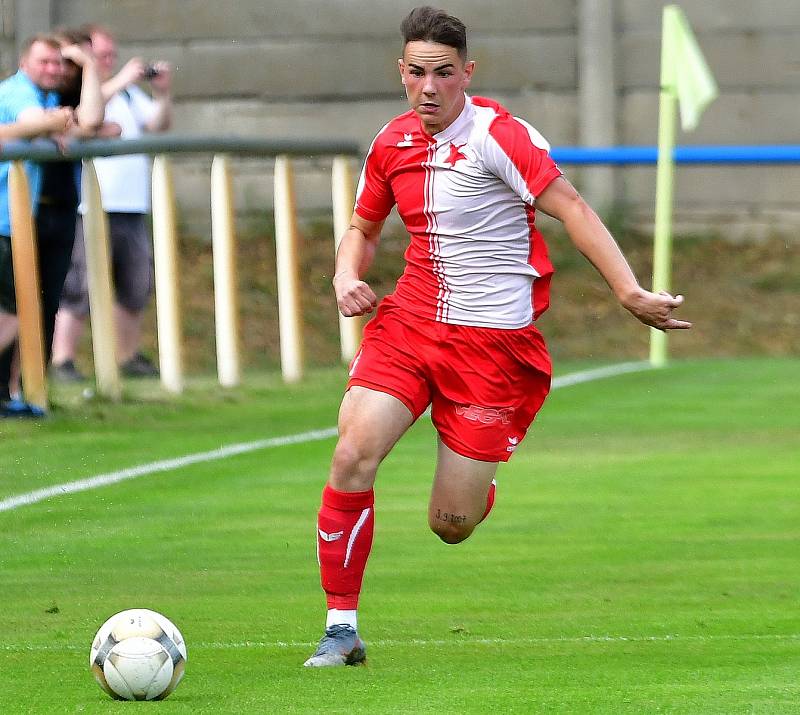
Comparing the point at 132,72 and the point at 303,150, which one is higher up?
the point at 132,72

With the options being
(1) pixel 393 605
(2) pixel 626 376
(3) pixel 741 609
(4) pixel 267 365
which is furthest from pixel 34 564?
(4) pixel 267 365

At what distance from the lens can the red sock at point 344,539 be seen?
229 inches

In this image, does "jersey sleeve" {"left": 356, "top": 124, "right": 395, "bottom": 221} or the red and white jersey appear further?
"jersey sleeve" {"left": 356, "top": 124, "right": 395, "bottom": 221}

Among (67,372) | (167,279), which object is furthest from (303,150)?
(67,372)

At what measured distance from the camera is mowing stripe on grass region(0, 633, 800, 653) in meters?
5.89

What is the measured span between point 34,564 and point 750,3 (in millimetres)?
11807

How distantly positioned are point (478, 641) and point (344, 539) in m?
0.50

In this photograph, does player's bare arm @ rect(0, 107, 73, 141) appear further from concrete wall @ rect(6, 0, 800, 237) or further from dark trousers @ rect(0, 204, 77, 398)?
concrete wall @ rect(6, 0, 800, 237)

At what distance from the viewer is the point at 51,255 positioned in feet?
36.6

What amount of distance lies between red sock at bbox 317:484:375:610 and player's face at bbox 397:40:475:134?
1.10 meters

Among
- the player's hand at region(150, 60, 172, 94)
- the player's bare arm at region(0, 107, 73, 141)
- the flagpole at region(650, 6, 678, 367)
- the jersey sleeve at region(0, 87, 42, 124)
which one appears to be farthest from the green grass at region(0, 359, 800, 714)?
the flagpole at region(650, 6, 678, 367)

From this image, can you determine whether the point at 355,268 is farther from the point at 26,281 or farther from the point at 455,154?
the point at 26,281

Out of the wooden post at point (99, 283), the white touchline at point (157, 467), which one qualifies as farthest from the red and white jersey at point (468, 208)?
the wooden post at point (99, 283)

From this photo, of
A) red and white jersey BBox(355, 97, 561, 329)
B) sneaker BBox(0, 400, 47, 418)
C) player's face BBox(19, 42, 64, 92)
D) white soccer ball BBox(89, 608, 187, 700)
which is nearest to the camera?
white soccer ball BBox(89, 608, 187, 700)
